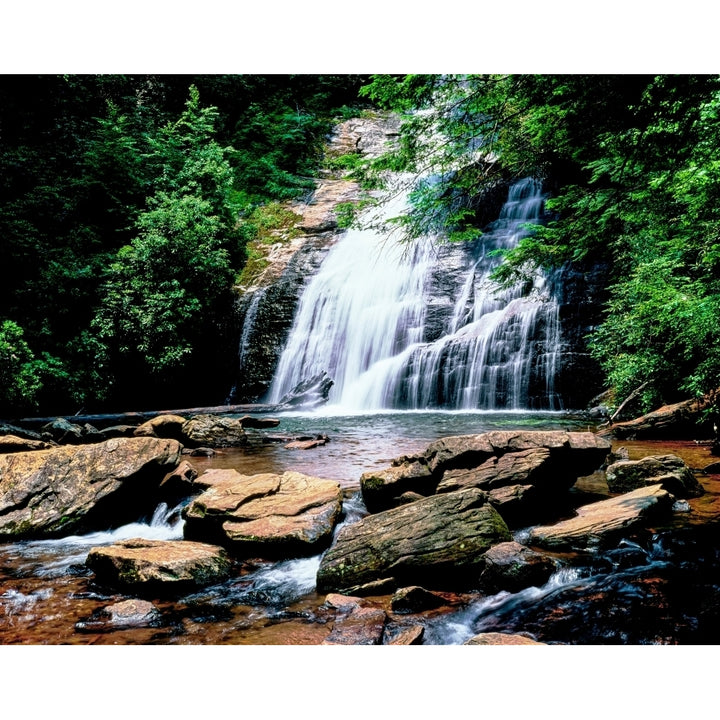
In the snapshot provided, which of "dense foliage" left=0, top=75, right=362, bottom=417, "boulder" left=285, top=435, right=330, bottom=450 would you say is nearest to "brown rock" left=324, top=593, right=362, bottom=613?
"boulder" left=285, top=435, right=330, bottom=450

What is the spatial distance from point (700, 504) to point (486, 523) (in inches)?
73.9

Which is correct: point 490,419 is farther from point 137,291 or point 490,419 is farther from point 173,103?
point 173,103

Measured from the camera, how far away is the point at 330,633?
2.51 meters

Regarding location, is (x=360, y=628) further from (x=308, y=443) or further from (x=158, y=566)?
(x=308, y=443)

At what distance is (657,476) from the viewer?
4.08 m

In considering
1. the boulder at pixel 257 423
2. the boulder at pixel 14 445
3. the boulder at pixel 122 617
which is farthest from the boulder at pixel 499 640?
the boulder at pixel 257 423

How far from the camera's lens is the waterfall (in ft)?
34.3

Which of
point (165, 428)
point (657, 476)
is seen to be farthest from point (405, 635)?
point (165, 428)

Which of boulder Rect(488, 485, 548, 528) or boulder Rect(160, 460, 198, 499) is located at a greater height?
boulder Rect(488, 485, 548, 528)

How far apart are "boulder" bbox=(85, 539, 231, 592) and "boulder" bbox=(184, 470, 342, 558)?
28 cm

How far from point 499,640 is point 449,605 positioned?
483mm

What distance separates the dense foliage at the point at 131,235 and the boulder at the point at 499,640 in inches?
347

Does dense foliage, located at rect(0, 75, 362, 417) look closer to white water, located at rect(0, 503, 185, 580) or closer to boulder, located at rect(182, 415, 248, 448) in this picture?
boulder, located at rect(182, 415, 248, 448)
